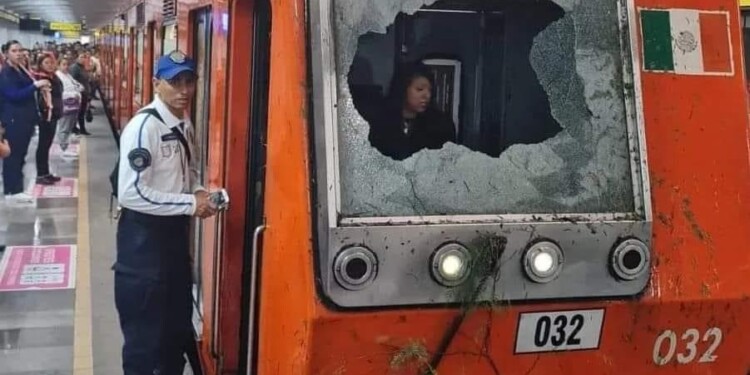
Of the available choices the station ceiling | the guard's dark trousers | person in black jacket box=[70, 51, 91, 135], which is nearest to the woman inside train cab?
the guard's dark trousers

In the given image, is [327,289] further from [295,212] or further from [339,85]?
[339,85]

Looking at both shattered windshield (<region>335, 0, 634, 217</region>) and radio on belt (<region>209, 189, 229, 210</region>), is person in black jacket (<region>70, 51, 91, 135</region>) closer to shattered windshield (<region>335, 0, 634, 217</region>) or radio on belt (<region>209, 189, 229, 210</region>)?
radio on belt (<region>209, 189, 229, 210</region>)

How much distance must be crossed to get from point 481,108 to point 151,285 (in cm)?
205

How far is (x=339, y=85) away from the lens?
2863 mm

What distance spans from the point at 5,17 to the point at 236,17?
41.6 meters

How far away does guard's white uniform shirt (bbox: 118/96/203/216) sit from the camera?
4293 millimetres

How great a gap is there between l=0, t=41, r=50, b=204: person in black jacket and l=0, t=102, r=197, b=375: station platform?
289 mm

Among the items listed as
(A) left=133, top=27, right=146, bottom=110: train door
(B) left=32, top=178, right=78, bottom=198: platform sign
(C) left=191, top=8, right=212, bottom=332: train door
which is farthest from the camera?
(B) left=32, top=178, right=78, bottom=198: platform sign

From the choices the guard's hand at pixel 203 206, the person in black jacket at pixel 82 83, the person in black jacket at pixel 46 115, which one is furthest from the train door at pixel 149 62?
the person in black jacket at pixel 82 83

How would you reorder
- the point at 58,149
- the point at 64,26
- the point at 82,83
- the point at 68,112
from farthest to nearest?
the point at 64,26
the point at 82,83
the point at 58,149
the point at 68,112

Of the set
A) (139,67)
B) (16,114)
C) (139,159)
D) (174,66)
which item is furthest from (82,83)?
(139,159)

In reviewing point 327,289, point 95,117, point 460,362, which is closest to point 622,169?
point 460,362

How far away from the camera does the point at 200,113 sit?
480 centimetres

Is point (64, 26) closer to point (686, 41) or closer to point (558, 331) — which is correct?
point (686, 41)
